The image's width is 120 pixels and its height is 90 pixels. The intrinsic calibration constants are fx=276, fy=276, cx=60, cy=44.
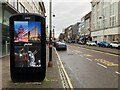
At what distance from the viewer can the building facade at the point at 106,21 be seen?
70.6 m

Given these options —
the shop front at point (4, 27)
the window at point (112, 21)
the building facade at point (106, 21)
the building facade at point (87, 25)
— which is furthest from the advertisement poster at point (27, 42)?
the building facade at point (87, 25)

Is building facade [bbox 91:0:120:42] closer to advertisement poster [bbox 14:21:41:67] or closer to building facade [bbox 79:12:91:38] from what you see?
building facade [bbox 79:12:91:38]

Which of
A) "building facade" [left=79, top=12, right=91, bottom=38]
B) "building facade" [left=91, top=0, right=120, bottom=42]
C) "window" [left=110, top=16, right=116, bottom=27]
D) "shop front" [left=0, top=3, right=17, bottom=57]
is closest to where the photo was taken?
"shop front" [left=0, top=3, right=17, bottom=57]

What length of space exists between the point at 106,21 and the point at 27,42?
72.9 m

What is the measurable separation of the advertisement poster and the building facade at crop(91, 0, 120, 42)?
58.8 m

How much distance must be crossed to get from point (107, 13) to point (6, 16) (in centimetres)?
5672

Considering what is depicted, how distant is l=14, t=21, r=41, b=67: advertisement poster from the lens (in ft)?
34.2

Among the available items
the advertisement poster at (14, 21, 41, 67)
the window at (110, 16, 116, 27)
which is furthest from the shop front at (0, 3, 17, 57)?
the window at (110, 16, 116, 27)

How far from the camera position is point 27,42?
A: 10461 mm

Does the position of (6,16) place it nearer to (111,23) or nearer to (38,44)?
(38,44)

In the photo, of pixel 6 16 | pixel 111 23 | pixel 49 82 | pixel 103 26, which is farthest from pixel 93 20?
pixel 49 82

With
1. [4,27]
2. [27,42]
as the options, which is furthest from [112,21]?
[27,42]

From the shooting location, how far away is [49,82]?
1088 centimetres

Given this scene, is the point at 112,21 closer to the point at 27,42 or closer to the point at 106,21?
the point at 106,21
